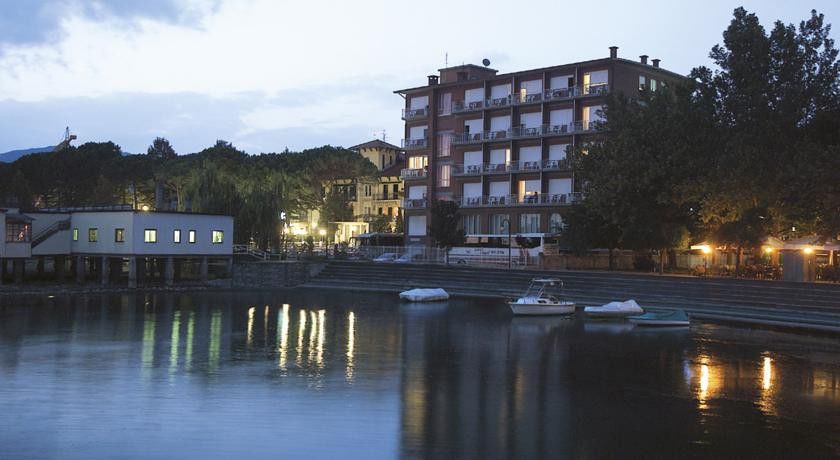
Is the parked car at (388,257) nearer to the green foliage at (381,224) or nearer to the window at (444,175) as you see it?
the window at (444,175)

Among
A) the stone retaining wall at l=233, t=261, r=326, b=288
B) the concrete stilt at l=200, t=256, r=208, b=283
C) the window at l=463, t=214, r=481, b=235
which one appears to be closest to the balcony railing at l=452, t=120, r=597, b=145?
the window at l=463, t=214, r=481, b=235

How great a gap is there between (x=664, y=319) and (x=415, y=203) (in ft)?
154

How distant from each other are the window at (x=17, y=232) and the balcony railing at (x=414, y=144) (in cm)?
4103

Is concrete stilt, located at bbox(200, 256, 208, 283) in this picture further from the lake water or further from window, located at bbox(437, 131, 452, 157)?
window, located at bbox(437, 131, 452, 157)

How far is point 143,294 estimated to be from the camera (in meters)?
57.5

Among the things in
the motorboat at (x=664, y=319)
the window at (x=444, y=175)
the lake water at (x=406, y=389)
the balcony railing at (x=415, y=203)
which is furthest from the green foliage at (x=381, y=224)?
the motorboat at (x=664, y=319)

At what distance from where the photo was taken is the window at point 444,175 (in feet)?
277

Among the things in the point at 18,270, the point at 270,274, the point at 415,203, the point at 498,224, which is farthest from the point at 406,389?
the point at 415,203

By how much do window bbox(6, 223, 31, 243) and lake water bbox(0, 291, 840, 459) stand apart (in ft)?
58.6

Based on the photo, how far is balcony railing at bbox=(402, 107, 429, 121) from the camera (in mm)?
86500

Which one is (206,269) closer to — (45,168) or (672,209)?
(672,209)

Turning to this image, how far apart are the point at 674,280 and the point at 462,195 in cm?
3499

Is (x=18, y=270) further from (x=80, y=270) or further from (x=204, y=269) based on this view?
(x=204, y=269)

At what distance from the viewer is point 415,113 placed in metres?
86.9
